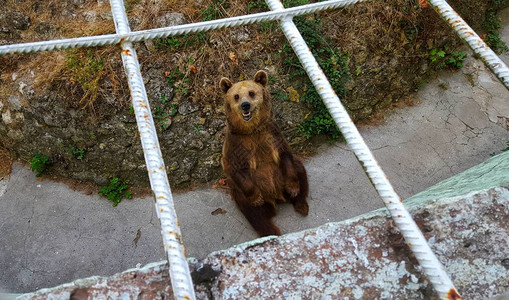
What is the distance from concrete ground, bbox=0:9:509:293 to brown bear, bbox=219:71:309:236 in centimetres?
27

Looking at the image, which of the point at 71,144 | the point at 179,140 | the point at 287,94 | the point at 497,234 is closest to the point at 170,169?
the point at 179,140

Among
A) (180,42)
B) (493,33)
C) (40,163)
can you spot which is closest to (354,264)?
(180,42)

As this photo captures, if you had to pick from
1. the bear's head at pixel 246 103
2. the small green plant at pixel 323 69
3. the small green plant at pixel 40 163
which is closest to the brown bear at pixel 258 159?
the bear's head at pixel 246 103

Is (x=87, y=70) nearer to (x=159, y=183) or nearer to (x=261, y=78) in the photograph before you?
(x=261, y=78)

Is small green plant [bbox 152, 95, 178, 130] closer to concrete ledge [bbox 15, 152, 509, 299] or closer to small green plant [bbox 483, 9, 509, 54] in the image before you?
concrete ledge [bbox 15, 152, 509, 299]

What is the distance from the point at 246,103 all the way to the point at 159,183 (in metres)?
1.50

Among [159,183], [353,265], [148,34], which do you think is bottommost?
[353,265]

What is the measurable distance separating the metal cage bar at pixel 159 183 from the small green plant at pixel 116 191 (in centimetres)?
270

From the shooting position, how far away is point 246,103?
2797 millimetres

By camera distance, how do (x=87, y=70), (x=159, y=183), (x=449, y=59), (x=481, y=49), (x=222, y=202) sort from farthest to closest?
1. (x=449, y=59)
2. (x=87, y=70)
3. (x=222, y=202)
4. (x=481, y=49)
5. (x=159, y=183)

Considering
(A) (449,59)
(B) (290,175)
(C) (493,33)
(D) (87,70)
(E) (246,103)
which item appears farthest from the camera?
(C) (493,33)

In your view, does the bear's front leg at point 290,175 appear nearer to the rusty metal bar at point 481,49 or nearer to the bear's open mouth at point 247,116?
the bear's open mouth at point 247,116

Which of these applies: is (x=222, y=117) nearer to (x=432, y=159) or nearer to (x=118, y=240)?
(x=118, y=240)

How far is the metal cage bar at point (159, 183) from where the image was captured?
1.23m
